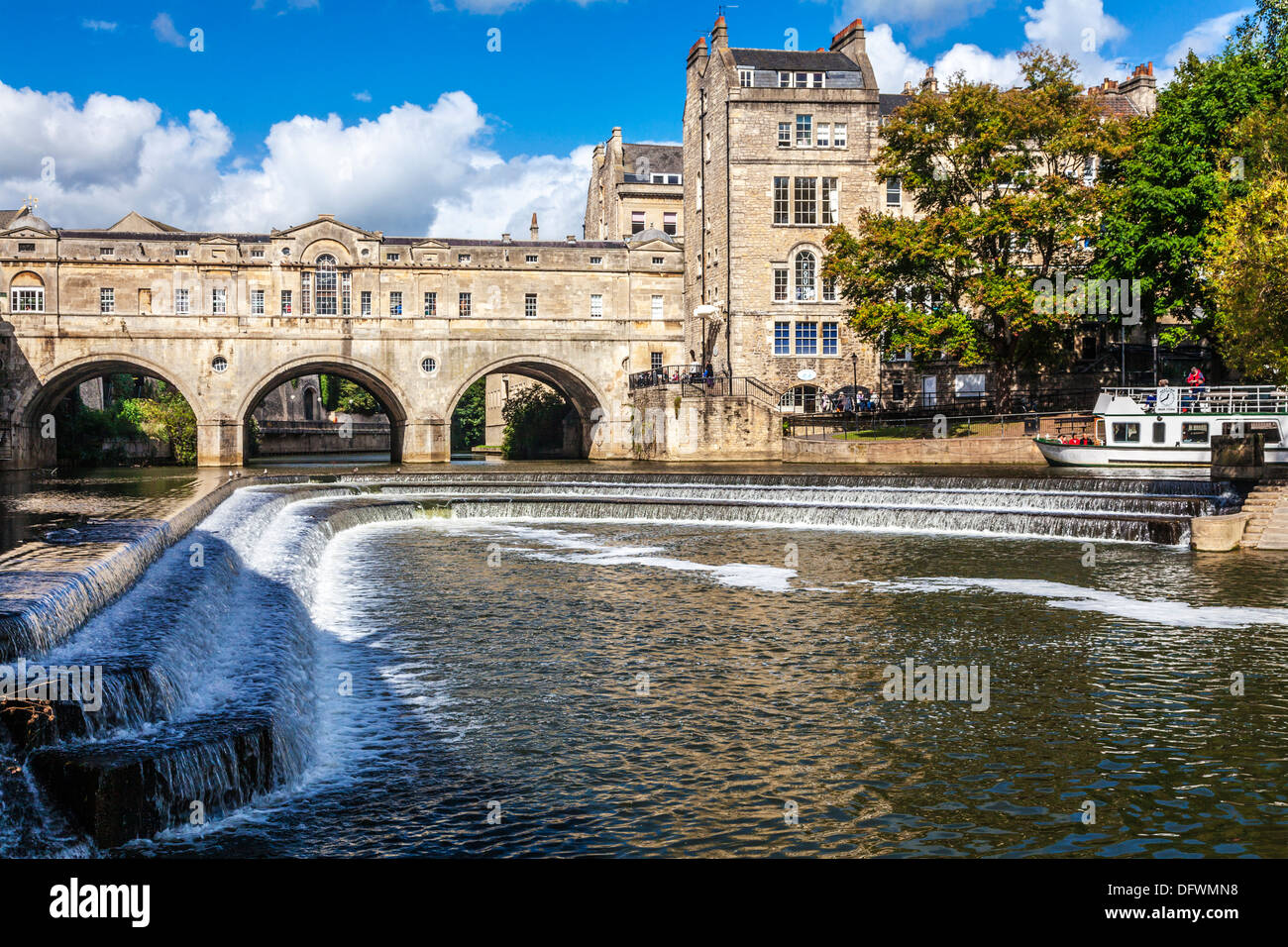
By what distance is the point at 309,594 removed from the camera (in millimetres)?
14844

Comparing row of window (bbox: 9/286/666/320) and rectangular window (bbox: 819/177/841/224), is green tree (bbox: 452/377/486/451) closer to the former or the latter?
row of window (bbox: 9/286/666/320)

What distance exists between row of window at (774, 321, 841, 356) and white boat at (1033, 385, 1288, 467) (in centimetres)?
1615

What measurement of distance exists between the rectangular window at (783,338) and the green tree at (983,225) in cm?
681

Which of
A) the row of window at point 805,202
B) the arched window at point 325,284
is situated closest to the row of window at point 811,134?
the row of window at point 805,202

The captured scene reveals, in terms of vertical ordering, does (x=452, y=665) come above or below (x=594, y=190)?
below

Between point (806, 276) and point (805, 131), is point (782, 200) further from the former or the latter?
point (806, 276)

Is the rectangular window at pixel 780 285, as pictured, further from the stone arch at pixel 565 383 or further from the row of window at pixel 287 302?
the stone arch at pixel 565 383

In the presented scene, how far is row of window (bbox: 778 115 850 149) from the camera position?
49.3 m
